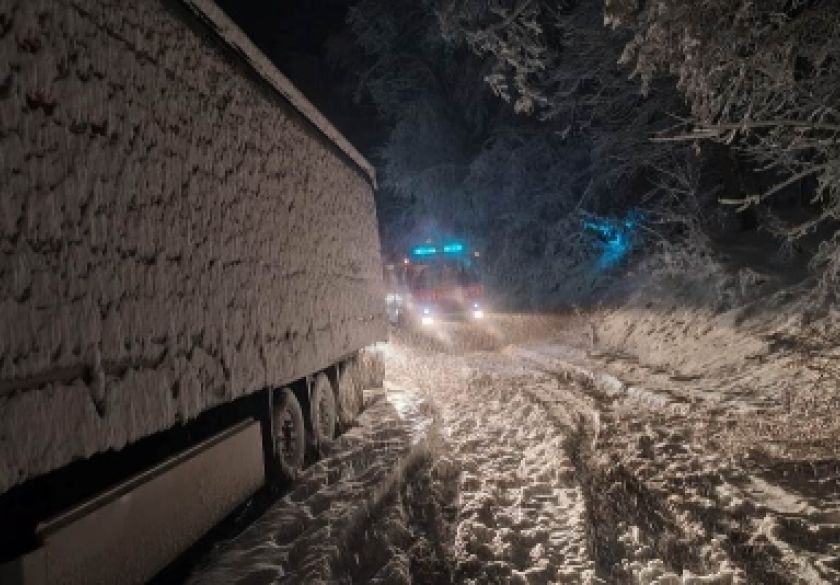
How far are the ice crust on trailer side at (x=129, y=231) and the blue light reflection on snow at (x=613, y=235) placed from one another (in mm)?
15016

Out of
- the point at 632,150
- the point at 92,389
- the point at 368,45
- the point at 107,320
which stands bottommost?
the point at 92,389

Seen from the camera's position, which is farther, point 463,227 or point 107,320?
point 463,227

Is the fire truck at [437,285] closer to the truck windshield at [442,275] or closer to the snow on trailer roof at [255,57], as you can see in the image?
the truck windshield at [442,275]

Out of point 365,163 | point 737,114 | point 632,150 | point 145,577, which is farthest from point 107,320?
point 632,150

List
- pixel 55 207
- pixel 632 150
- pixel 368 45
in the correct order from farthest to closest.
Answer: pixel 368 45, pixel 632 150, pixel 55 207

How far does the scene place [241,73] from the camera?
5379 millimetres

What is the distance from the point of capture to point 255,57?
556cm

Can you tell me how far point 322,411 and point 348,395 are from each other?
1.36m

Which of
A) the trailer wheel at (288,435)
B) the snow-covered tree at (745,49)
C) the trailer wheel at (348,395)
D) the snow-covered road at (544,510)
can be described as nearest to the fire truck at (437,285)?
the trailer wheel at (348,395)

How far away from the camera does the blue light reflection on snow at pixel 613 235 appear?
18875mm

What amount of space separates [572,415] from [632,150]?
1008cm

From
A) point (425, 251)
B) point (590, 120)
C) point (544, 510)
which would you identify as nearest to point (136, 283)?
point (544, 510)

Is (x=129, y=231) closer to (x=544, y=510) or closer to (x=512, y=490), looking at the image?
(x=544, y=510)

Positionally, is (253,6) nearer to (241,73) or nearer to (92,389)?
(241,73)
